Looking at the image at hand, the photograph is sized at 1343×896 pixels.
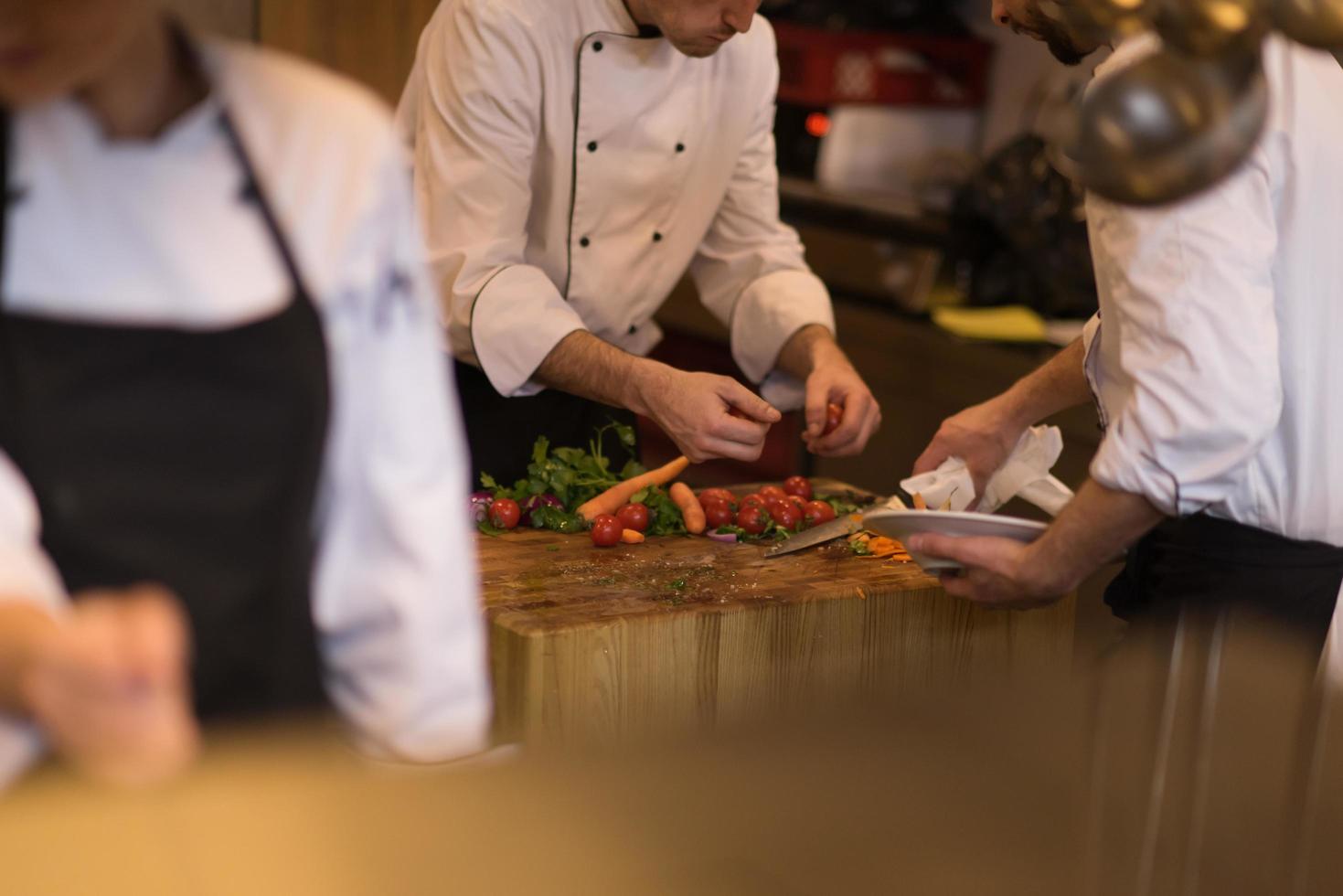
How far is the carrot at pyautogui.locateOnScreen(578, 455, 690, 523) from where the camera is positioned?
72.6 inches

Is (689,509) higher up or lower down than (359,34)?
lower down

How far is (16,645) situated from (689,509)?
47.6 inches

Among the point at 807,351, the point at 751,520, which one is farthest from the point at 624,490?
the point at 807,351

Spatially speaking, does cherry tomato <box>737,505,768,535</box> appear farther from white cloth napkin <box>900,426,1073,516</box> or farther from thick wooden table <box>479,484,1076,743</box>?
white cloth napkin <box>900,426,1073,516</box>

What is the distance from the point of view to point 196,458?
0.76 meters

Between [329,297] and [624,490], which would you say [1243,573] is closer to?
[624,490]

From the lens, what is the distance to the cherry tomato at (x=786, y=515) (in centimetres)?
187

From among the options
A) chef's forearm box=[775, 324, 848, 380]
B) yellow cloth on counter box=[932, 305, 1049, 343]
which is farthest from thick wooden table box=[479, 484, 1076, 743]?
yellow cloth on counter box=[932, 305, 1049, 343]

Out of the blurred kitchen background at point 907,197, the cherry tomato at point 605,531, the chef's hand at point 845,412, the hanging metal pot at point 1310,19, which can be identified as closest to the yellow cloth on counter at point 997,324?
the blurred kitchen background at point 907,197

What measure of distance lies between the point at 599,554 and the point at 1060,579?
55 centimetres

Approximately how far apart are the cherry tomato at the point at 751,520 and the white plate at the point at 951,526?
31 centimetres

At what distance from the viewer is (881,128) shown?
3713mm

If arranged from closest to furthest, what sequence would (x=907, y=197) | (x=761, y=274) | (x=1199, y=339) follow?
1. (x=1199, y=339)
2. (x=761, y=274)
3. (x=907, y=197)

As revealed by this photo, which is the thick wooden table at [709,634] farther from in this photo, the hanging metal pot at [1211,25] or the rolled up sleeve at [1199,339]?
the hanging metal pot at [1211,25]
